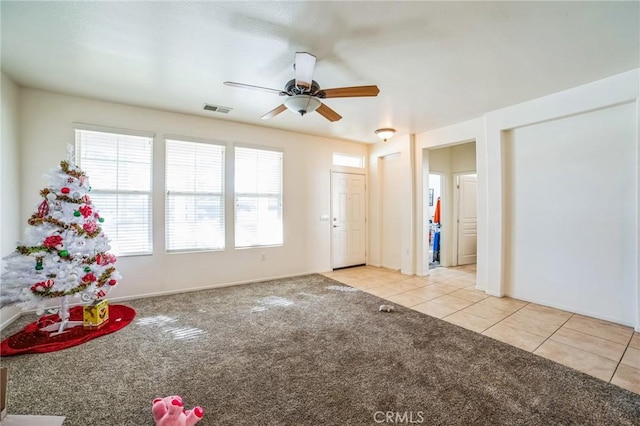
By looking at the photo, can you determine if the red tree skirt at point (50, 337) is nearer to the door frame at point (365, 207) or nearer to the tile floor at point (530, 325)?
the tile floor at point (530, 325)

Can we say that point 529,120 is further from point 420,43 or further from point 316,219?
point 316,219

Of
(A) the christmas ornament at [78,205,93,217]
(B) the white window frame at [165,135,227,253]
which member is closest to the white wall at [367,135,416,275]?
(B) the white window frame at [165,135,227,253]

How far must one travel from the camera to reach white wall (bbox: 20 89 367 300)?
3213 mm

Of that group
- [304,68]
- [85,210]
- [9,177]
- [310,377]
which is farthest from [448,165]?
[9,177]

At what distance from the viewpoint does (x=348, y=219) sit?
18.6ft

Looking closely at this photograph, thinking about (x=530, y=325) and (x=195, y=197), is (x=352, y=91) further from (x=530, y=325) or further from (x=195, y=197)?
(x=530, y=325)

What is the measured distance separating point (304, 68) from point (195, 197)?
2836 mm

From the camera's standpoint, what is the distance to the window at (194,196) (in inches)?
154

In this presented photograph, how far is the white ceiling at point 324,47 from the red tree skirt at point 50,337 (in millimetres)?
2761

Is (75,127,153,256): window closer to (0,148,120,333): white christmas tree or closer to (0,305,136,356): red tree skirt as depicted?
(0,148,120,333): white christmas tree

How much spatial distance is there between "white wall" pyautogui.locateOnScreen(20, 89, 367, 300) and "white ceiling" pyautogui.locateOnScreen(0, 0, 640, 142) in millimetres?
304

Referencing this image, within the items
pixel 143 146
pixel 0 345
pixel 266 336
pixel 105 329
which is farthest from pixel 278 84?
pixel 0 345

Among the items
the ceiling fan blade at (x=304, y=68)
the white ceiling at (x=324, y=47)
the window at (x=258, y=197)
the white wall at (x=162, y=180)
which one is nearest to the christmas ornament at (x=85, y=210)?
the white wall at (x=162, y=180)

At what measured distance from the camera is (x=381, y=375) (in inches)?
77.5
